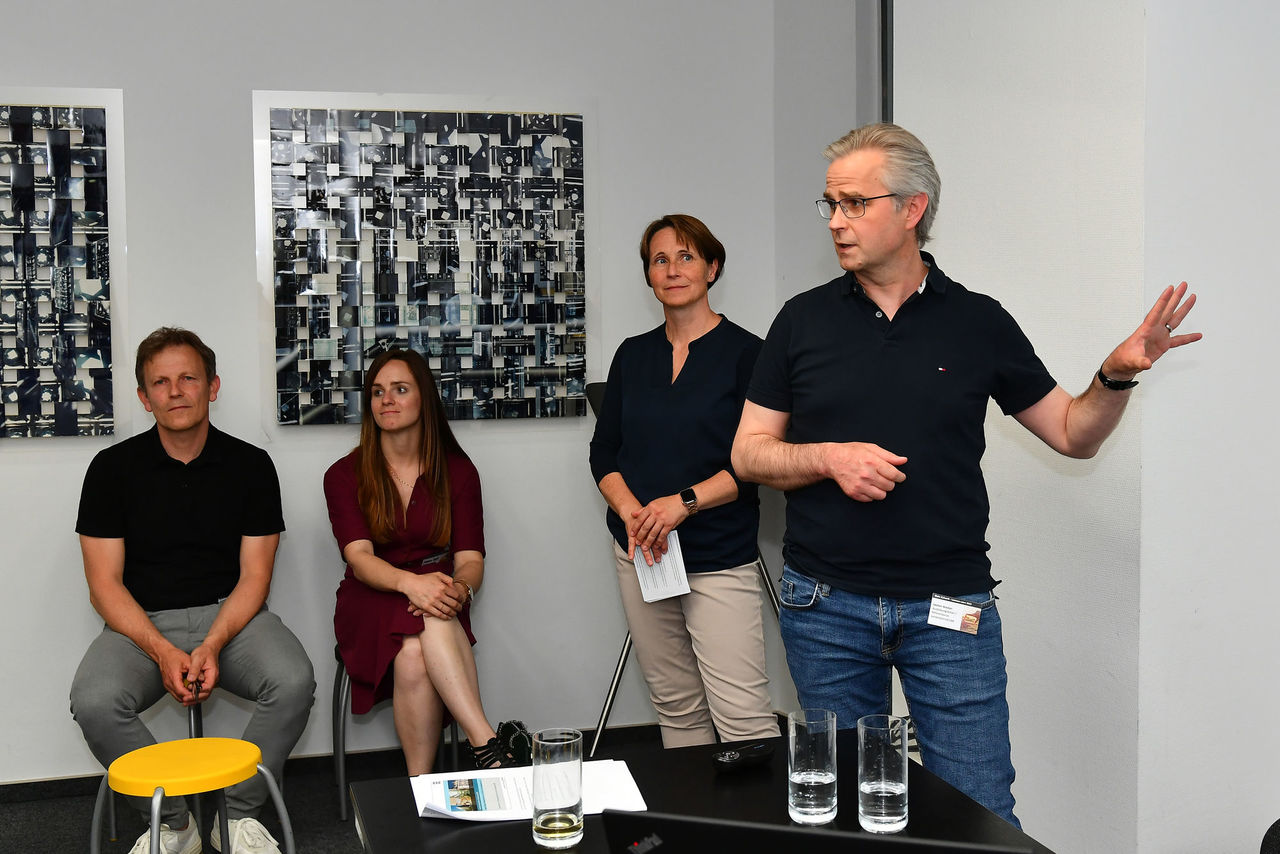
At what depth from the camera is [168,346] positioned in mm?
3275

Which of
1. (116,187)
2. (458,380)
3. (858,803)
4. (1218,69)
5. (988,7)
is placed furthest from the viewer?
(458,380)

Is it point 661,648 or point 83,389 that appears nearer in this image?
point 661,648

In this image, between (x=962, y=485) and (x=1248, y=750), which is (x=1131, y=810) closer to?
(x=1248, y=750)

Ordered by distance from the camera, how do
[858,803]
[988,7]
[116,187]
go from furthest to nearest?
[116,187]
[988,7]
[858,803]

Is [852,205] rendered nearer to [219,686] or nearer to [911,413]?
[911,413]

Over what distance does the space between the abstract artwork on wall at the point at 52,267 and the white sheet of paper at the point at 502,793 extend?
2559 millimetres

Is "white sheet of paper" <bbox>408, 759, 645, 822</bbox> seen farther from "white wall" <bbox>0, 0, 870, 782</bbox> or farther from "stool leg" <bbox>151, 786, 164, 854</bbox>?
"white wall" <bbox>0, 0, 870, 782</bbox>

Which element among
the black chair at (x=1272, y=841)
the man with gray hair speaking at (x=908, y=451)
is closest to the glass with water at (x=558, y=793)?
the man with gray hair speaking at (x=908, y=451)

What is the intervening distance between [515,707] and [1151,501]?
243cm

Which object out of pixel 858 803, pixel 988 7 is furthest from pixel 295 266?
pixel 858 803

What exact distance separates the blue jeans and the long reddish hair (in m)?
1.64

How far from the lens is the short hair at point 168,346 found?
3285 mm

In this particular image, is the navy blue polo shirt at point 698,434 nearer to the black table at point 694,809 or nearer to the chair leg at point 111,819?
the black table at point 694,809

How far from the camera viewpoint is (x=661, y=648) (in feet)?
10.5
